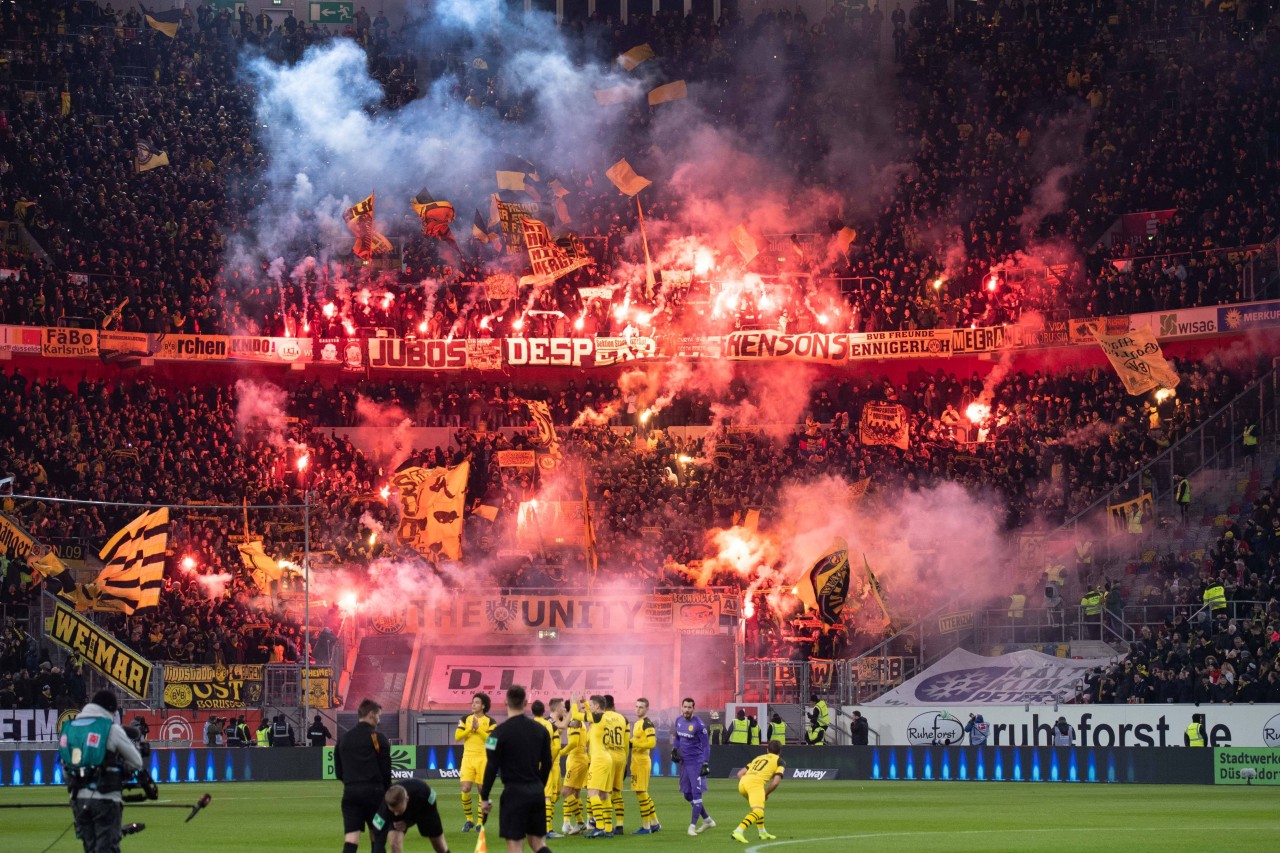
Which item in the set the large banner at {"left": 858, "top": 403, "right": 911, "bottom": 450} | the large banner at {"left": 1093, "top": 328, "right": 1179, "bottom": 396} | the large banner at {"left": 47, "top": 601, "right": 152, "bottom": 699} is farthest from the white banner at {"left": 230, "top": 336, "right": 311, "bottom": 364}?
the large banner at {"left": 1093, "top": 328, "right": 1179, "bottom": 396}

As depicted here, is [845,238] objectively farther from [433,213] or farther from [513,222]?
[433,213]

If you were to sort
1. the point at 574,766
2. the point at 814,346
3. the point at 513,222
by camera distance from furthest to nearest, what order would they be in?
the point at 814,346
the point at 513,222
the point at 574,766

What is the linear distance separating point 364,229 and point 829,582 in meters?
20.7

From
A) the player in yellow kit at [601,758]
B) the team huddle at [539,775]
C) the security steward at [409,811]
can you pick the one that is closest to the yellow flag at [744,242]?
the team huddle at [539,775]

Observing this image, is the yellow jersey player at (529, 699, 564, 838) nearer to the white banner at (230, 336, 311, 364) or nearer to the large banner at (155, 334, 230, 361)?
the white banner at (230, 336, 311, 364)

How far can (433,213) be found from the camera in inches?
2201

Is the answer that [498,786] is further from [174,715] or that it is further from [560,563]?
[560,563]

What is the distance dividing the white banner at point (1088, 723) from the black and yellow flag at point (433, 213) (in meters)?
21.5

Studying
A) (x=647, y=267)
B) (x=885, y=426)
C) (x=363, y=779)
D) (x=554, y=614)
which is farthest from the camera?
(x=647, y=267)

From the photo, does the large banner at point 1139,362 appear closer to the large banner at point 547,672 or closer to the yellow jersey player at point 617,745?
the large banner at point 547,672

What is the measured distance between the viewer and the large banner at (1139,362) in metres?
46.1

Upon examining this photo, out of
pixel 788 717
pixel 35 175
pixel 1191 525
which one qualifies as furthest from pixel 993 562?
pixel 35 175

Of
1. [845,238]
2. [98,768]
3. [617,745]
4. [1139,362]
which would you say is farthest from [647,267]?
[98,768]

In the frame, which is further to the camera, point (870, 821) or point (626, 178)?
point (626, 178)
